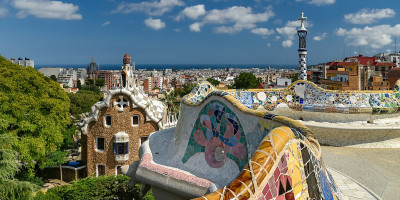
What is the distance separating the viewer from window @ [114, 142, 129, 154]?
50.1 feet

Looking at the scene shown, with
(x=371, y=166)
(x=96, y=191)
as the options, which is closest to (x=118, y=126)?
(x=96, y=191)

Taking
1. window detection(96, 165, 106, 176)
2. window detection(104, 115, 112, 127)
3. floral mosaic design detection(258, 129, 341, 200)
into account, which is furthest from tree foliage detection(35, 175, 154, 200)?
floral mosaic design detection(258, 129, 341, 200)

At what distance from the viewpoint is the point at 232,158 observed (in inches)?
186

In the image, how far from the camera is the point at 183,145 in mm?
5902

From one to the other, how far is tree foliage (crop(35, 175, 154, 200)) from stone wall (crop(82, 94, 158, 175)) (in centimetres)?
459

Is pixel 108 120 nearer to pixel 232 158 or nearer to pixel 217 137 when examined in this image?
pixel 217 137

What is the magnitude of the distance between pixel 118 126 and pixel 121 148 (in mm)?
1099

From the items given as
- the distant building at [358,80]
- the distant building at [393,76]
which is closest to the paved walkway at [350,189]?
the distant building at [358,80]

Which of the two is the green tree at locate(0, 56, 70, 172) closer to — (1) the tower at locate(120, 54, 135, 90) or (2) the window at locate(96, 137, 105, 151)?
(2) the window at locate(96, 137, 105, 151)

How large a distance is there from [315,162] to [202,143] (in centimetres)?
284

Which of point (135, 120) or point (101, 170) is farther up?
point (135, 120)

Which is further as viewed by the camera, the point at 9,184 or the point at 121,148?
the point at 121,148

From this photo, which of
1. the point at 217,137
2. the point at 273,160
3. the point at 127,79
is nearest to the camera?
the point at 273,160

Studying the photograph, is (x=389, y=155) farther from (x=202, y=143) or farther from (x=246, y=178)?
(x=246, y=178)
